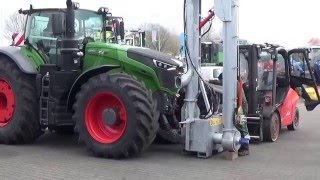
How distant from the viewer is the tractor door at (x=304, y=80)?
1070 cm

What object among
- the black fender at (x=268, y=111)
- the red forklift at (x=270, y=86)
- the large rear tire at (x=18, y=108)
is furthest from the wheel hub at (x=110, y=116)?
the black fender at (x=268, y=111)

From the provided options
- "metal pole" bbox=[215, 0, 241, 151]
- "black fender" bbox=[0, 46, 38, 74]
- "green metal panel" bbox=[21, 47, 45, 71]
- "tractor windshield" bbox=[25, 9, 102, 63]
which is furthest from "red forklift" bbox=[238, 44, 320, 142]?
"black fender" bbox=[0, 46, 38, 74]

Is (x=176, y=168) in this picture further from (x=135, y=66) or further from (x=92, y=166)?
(x=135, y=66)

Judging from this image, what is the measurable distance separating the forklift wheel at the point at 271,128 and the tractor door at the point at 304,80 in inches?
48.3

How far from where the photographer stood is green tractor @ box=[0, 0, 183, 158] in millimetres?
7634

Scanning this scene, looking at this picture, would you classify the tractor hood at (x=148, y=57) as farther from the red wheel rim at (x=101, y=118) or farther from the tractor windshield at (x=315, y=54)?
the tractor windshield at (x=315, y=54)

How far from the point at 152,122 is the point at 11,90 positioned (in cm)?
291

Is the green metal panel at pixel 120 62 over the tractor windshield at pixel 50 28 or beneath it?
beneath

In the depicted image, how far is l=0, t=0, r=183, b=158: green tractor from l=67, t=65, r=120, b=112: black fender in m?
0.02

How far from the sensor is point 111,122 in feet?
25.8

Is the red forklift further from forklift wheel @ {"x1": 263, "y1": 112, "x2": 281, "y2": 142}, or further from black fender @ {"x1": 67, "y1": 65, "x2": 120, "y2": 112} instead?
black fender @ {"x1": 67, "y1": 65, "x2": 120, "y2": 112}

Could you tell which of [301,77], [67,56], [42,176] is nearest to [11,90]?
[67,56]

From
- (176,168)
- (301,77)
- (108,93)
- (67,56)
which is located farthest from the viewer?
(301,77)

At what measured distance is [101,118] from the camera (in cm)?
808
